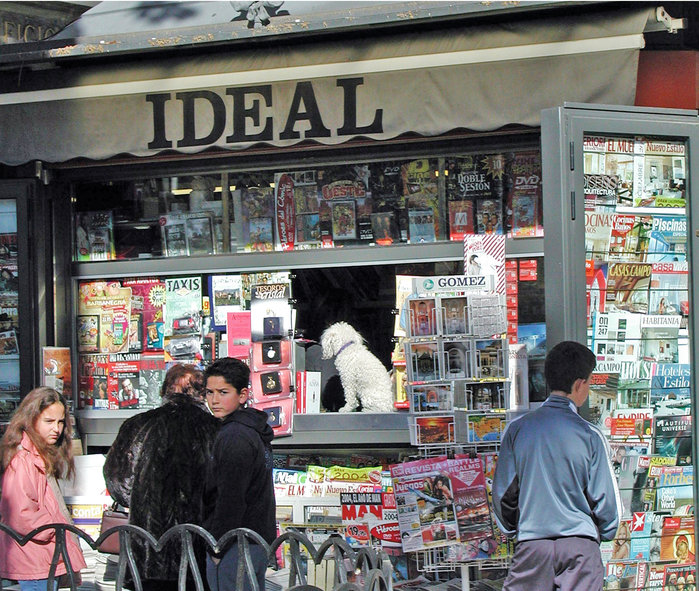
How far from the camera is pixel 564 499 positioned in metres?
4.34

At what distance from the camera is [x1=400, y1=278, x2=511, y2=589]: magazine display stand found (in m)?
5.95

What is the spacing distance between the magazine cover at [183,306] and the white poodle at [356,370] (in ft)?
3.37

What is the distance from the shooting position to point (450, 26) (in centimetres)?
641

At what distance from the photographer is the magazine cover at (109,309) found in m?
7.70

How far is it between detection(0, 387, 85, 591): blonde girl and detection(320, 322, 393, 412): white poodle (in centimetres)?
204

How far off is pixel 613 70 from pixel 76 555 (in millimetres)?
4265

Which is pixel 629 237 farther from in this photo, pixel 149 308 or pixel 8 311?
pixel 8 311

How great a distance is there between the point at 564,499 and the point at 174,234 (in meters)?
4.25

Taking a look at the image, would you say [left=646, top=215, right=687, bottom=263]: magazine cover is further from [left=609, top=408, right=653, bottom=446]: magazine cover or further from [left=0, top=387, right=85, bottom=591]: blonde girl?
[left=0, top=387, right=85, bottom=591]: blonde girl

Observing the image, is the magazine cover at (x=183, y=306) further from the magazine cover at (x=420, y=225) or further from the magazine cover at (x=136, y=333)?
the magazine cover at (x=420, y=225)

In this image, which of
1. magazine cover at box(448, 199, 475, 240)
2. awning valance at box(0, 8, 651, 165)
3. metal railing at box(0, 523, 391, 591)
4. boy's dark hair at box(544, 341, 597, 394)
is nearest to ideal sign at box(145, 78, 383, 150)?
awning valance at box(0, 8, 651, 165)

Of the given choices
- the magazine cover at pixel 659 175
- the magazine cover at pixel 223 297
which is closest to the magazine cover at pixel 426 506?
the magazine cover at pixel 659 175

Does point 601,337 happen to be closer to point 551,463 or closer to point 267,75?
point 551,463

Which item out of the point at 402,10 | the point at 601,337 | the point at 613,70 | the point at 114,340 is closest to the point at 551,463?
the point at 601,337
